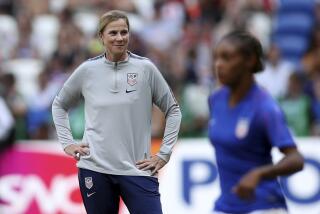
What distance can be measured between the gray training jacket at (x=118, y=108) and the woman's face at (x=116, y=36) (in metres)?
0.13

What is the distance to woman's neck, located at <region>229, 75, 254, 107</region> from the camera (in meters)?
6.09

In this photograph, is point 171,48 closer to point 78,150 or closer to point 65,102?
point 65,102

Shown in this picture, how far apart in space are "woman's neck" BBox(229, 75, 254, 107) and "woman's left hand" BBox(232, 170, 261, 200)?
0.62 metres

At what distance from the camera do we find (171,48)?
51.5 feet

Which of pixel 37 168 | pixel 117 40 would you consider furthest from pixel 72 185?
pixel 117 40

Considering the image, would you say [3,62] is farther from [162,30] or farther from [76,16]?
[162,30]

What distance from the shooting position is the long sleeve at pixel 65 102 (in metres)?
7.39

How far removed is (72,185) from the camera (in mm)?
12156

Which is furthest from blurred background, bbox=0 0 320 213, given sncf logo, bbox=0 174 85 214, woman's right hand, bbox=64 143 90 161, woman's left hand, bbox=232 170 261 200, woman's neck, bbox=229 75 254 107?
woman's left hand, bbox=232 170 261 200

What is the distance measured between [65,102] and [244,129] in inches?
77.9

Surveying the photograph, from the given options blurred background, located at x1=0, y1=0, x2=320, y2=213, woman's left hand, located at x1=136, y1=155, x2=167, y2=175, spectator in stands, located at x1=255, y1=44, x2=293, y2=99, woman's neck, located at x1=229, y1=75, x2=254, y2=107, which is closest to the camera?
woman's neck, located at x1=229, y1=75, x2=254, y2=107

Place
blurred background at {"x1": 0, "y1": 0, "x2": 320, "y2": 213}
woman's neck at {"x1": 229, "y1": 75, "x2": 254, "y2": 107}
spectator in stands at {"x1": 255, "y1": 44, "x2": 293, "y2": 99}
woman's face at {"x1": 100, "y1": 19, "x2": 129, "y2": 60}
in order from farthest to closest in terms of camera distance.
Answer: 1. spectator in stands at {"x1": 255, "y1": 44, "x2": 293, "y2": 99}
2. blurred background at {"x1": 0, "y1": 0, "x2": 320, "y2": 213}
3. woman's face at {"x1": 100, "y1": 19, "x2": 129, "y2": 60}
4. woman's neck at {"x1": 229, "y1": 75, "x2": 254, "y2": 107}

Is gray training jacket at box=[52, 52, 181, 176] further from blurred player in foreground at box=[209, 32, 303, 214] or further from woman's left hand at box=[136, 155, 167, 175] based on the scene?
blurred player in foreground at box=[209, 32, 303, 214]

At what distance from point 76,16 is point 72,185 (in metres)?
5.81
